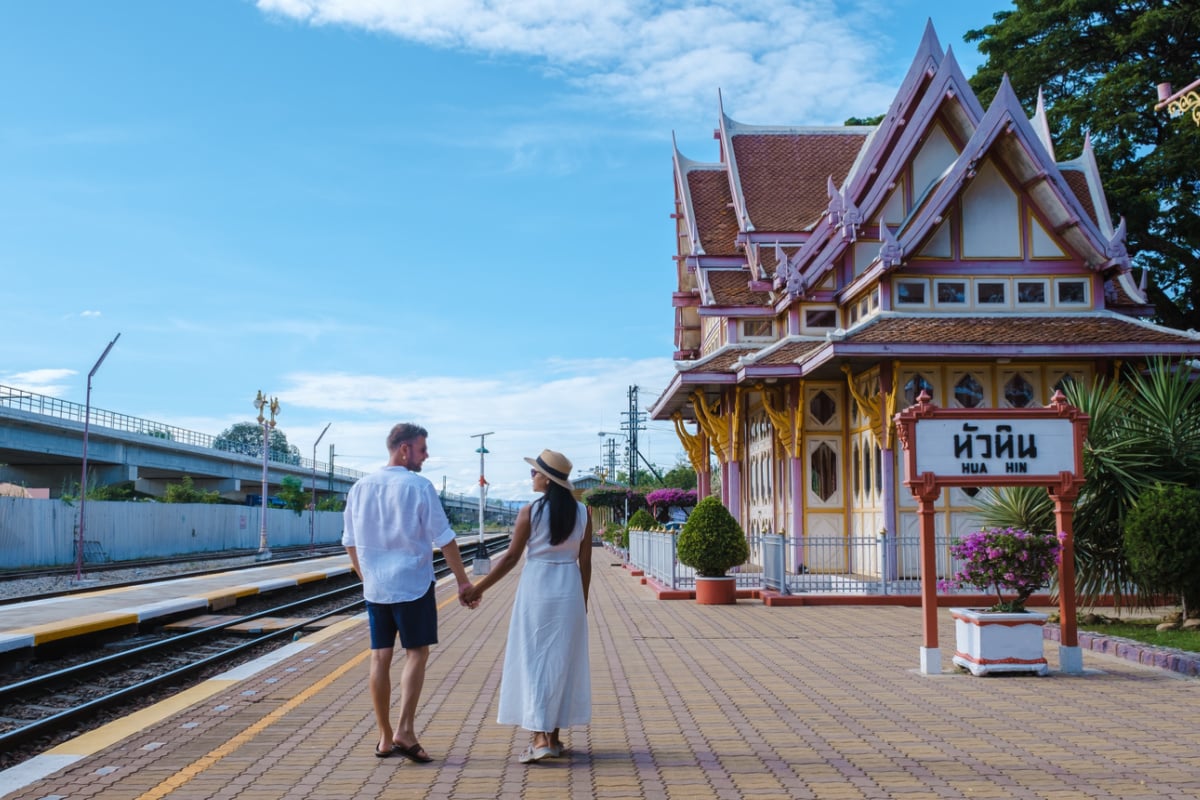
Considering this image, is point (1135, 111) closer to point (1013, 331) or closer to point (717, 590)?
point (1013, 331)

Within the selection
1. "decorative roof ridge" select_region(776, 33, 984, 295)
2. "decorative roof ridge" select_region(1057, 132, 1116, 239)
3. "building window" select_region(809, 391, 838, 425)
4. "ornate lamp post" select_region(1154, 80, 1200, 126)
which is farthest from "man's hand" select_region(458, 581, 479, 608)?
"decorative roof ridge" select_region(1057, 132, 1116, 239)

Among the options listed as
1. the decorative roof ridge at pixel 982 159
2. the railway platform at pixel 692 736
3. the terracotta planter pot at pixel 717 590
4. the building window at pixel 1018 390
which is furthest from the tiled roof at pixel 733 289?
the railway platform at pixel 692 736

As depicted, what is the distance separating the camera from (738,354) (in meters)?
26.1

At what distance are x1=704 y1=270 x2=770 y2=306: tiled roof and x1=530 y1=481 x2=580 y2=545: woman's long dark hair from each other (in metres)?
20.8

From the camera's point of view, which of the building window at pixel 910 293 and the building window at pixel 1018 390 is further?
the building window at pixel 910 293

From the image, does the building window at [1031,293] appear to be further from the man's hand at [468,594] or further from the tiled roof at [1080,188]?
the man's hand at [468,594]

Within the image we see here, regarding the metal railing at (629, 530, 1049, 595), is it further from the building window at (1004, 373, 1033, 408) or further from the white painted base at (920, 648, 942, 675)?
the white painted base at (920, 648, 942, 675)

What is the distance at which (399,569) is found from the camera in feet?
20.9

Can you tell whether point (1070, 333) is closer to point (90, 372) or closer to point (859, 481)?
point (859, 481)

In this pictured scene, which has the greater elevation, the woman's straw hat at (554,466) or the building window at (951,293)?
the building window at (951,293)

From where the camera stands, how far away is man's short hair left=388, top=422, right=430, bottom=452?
663cm

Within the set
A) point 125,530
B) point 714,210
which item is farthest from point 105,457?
point 714,210

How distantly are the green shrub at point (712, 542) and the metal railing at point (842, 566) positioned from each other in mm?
693

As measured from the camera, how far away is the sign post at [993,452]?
10.5m
